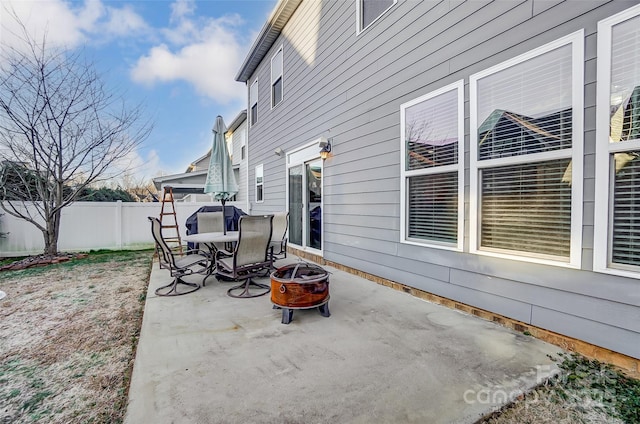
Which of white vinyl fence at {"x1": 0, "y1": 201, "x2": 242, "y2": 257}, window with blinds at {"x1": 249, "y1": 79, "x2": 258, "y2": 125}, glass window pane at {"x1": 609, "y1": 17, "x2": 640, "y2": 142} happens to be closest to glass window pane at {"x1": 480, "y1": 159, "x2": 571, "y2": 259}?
glass window pane at {"x1": 609, "y1": 17, "x2": 640, "y2": 142}

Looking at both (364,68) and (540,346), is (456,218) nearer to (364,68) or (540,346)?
(540,346)

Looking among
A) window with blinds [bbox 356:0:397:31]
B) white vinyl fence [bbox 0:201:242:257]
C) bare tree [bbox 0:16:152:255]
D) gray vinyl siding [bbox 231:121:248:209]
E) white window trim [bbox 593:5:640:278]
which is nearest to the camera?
white window trim [bbox 593:5:640:278]

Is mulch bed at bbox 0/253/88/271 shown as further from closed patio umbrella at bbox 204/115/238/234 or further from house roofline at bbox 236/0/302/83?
house roofline at bbox 236/0/302/83

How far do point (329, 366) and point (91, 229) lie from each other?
9266mm

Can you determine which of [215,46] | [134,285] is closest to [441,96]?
[134,285]

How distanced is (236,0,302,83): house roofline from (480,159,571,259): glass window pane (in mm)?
6162

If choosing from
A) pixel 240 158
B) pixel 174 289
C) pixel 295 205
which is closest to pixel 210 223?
pixel 295 205

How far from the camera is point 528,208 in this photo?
275 centimetres

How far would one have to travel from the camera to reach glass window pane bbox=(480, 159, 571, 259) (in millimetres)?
2508

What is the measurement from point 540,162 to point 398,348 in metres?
2.10

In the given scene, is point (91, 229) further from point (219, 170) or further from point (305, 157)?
point (305, 157)

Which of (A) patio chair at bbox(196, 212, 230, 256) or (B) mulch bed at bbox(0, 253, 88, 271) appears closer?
(A) patio chair at bbox(196, 212, 230, 256)

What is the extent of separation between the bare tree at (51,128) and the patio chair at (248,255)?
242 inches

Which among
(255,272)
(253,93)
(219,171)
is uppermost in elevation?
(253,93)
